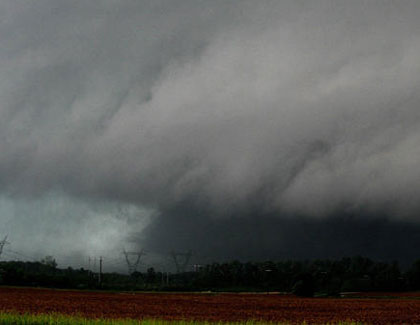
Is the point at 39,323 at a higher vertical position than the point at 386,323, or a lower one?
higher

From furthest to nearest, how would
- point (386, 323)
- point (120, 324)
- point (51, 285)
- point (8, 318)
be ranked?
1. point (51, 285)
2. point (386, 323)
3. point (8, 318)
4. point (120, 324)

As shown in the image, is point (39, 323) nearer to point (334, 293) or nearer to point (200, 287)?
point (334, 293)

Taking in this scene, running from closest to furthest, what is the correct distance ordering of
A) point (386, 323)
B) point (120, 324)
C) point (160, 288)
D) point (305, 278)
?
point (120, 324) → point (386, 323) → point (305, 278) → point (160, 288)

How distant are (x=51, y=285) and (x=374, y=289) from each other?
121745 mm

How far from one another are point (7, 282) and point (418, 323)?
406ft

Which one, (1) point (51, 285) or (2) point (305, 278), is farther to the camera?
(1) point (51, 285)

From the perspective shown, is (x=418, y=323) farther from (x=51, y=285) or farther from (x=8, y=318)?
→ (x=51, y=285)

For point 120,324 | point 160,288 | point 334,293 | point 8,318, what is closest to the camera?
point 120,324

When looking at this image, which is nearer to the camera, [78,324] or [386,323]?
[78,324]

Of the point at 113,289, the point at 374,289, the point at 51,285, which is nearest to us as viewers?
the point at 51,285

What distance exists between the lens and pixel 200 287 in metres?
187

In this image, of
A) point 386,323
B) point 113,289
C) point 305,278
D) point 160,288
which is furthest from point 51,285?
point 386,323

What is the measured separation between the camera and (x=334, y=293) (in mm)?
139500

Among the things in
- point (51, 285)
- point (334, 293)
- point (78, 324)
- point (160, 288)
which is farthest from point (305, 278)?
point (78, 324)
